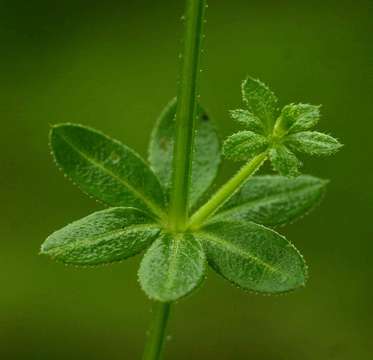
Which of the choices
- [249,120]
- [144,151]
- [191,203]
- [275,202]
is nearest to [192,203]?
[191,203]

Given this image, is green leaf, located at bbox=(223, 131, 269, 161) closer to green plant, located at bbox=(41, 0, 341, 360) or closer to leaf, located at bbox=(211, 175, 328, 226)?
green plant, located at bbox=(41, 0, 341, 360)

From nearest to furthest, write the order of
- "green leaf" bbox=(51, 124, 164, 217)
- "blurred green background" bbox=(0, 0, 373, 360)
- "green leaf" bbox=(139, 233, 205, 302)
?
"green leaf" bbox=(139, 233, 205, 302) → "green leaf" bbox=(51, 124, 164, 217) → "blurred green background" bbox=(0, 0, 373, 360)

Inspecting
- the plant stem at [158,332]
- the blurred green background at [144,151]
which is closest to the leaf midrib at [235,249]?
the plant stem at [158,332]

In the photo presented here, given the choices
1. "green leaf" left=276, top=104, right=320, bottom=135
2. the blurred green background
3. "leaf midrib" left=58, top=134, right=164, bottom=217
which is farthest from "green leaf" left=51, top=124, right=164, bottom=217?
the blurred green background

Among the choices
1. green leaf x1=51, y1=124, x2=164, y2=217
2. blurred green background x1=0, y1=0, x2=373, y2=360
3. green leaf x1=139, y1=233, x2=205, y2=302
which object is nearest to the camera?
green leaf x1=139, y1=233, x2=205, y2=302

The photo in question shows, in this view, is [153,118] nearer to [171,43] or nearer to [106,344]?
[171,43]

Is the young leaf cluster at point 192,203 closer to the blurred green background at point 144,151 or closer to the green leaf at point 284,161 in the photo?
the green leaf at point 284,161

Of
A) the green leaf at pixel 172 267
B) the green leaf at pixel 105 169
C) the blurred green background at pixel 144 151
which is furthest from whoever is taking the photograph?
the blurred green background at pixel 144 151
